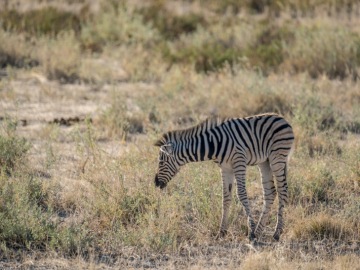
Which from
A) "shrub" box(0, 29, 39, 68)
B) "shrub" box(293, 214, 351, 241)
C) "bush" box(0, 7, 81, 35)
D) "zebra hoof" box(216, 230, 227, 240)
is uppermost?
"bush" box(0, 7, 81, 35)

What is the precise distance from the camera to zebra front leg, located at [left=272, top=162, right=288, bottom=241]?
794 cm

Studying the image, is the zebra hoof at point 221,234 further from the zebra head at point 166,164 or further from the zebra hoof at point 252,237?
the zebra head at point 166,164

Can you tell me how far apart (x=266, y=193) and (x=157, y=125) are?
410 centimetres

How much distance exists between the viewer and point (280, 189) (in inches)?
316

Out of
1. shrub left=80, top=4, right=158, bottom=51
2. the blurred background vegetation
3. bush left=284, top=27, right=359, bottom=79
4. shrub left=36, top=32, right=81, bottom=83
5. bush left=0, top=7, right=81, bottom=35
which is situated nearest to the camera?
bush left=284, top=27, right=359, bottom=79

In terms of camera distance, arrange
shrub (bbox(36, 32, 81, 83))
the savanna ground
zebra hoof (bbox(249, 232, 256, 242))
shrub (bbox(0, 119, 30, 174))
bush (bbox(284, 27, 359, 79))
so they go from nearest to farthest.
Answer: the savanna ground
zebra hoof (bbox(249, 232, 256, 242))
shrub (bbox(0, 119, 30, 174))
bush (bbox(284, 27, 359, 79))
shrub (bbox(36, 32, 81, 83))

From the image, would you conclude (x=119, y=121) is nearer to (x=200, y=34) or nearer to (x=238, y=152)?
(x=238, y=152)

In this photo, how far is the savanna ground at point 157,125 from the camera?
24.9 ft

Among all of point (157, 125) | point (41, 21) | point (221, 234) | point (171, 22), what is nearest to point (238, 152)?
point (221, 234)

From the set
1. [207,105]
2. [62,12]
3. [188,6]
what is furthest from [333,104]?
[188,6]

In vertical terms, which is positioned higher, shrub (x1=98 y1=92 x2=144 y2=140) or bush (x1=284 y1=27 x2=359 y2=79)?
bush (x1=284 y1=27 x2=359 y2=79)

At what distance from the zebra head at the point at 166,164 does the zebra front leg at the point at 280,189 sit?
1.05m

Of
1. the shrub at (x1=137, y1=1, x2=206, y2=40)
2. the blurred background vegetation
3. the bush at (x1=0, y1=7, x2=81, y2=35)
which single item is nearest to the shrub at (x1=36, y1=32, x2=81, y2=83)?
the blurred background vegetation

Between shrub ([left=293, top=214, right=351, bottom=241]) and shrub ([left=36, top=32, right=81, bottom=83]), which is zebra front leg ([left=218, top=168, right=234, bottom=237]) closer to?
shrub ([left=293, top=214, right=351, bottom=241])
